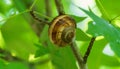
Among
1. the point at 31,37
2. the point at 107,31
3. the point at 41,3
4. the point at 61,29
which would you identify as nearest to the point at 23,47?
the point at 31,37

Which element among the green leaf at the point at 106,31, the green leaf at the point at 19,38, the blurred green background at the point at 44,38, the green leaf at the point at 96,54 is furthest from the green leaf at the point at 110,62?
the green leaf at the point at 106,31

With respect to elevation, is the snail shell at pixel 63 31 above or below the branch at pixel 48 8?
below

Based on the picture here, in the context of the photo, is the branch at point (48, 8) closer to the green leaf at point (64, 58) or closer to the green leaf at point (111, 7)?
the green leaf at point (111, 7)

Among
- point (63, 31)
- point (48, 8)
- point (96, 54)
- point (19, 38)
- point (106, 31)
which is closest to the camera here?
point (106, 31)

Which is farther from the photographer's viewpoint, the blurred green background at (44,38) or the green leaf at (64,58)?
the green leaf at (64,58)

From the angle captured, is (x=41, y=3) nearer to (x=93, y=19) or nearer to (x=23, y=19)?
(x=23, y=19)

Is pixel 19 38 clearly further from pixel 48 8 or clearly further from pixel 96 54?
pixel 96 54

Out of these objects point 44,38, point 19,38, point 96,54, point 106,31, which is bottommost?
point 106,31

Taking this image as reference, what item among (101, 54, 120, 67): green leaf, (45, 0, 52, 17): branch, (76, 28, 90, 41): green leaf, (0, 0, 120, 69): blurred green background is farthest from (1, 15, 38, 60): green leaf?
(76, 28, 90, 41): green leaf

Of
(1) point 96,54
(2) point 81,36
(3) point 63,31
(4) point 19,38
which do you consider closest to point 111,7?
(1) point 96,54
